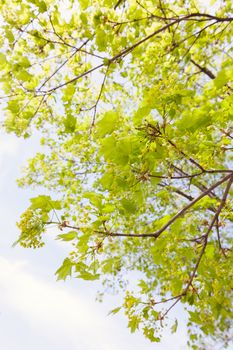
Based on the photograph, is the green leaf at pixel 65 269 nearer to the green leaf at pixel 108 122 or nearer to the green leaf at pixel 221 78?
the green leaf at pixel 108 122

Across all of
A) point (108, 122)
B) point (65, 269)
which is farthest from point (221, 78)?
point (65, 269)

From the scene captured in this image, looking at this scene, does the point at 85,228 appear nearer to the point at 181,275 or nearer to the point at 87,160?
the point at 181,275

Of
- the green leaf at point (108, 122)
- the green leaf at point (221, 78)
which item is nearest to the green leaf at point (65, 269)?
the green leaf at point (108, 122)

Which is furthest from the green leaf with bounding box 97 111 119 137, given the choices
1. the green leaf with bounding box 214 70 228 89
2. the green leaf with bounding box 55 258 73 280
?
the green leaf with bounding box 55 258 73 280

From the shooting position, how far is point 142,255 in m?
8.69

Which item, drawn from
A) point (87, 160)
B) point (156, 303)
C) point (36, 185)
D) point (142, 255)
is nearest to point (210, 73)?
point (87, 160)

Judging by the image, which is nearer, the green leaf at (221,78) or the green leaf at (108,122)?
the green leaf at (221,78)

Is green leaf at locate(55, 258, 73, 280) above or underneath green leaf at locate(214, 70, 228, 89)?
underneath

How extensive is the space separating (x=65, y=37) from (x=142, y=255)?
6.24 meters

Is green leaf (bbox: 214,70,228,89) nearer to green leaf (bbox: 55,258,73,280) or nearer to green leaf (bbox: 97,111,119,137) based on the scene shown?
green leaf (bbox: 97,111,119,137)

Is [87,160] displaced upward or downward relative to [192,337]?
upward

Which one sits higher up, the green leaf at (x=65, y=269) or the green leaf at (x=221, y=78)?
the green leaf at (x=221, y=78)

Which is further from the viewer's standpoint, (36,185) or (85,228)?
(36,185)

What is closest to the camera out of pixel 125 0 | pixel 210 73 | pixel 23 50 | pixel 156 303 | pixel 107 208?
pixel 107 208
